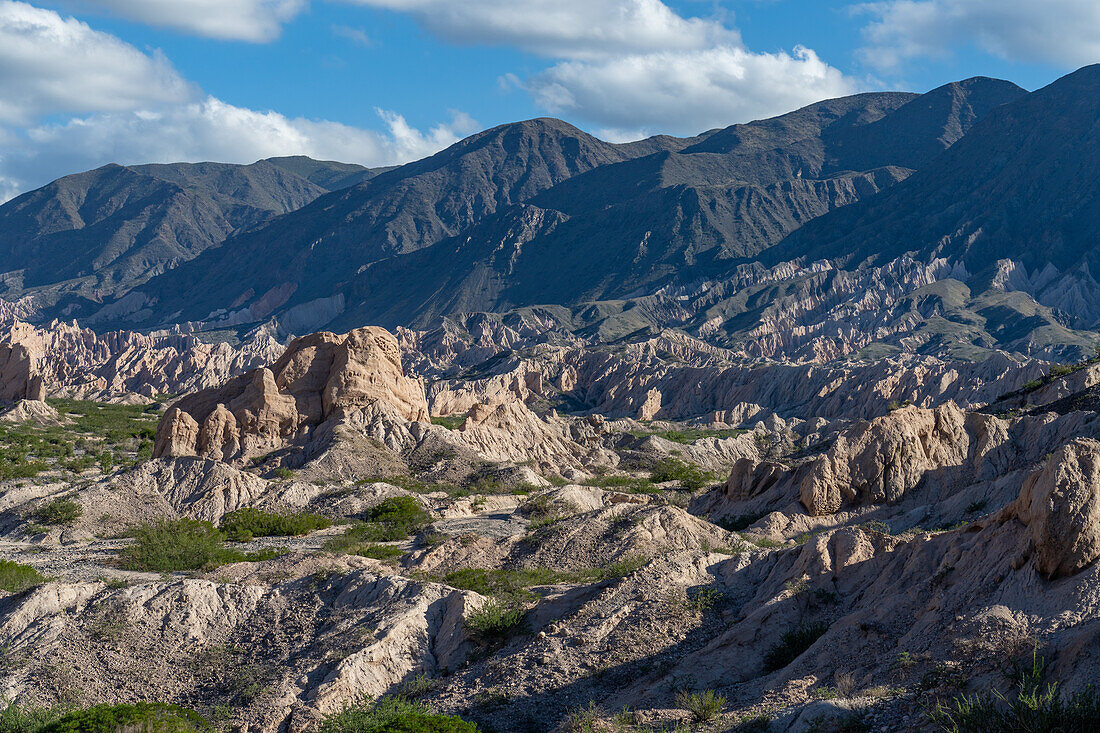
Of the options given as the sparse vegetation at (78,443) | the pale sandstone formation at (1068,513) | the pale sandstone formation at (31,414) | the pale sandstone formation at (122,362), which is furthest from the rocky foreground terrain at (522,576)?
the pale sandstone formation at (122,362)

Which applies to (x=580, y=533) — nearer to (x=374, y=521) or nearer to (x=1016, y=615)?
(x=374, y=521)

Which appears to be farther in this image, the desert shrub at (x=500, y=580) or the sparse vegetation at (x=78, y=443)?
the sparse vegetation at (x=78, y=443)

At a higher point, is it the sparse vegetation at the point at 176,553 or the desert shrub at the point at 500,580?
the sparse vegetation at the point at 176,553

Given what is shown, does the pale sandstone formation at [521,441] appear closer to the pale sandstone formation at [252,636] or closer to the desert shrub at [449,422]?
the desert shrub at [449,422]

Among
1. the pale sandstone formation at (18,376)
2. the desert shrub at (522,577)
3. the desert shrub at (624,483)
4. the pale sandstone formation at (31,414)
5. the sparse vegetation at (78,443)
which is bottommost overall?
the desert shrub at (624,483)

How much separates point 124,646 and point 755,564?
14.9 m

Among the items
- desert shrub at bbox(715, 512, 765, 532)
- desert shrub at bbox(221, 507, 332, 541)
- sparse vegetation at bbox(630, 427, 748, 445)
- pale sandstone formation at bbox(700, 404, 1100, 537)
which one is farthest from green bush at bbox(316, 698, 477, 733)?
sparse vegetation at bbox(630, 427, 748, 445)

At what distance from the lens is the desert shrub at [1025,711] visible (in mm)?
13352

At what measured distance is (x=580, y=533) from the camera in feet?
106

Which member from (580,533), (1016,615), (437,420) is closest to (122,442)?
(437,420)

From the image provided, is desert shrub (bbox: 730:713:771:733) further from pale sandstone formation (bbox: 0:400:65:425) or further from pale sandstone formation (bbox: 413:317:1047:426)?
pale sandstone formation (bbox: 0:400:65:425)

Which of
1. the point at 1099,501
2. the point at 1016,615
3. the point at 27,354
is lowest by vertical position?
the point at 1016,615

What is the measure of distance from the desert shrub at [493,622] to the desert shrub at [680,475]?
2973 cm

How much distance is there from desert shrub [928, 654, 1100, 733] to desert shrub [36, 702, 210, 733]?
1350 centimetres
